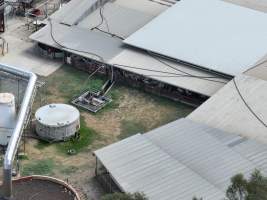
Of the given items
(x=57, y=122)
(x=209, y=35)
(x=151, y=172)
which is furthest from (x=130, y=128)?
(x=209, y=35)

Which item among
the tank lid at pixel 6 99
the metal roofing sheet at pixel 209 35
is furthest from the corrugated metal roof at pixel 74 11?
the tank lid at pixel 6 99

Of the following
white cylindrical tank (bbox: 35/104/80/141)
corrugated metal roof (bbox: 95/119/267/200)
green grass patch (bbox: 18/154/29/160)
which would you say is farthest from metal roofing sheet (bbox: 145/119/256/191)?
green grass patch (bbox: 18/154/29/160)

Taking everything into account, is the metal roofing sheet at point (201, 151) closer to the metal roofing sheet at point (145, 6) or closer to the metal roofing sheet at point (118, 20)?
the metal roofing sheet at point (118, 20)

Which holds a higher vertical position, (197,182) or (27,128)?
(197,182)

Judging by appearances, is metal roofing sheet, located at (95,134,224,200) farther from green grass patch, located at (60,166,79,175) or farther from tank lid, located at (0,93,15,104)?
tank lid, located at (0,93,15,104)

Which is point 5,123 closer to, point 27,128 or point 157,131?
point 27,128

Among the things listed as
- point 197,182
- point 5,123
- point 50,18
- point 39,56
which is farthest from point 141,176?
point 50,18
